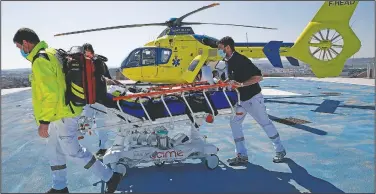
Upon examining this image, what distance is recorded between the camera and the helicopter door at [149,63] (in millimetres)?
11373

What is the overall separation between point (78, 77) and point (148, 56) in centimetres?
844

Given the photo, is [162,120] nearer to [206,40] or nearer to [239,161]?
[239,161]

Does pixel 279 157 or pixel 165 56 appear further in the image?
pixel 165 56

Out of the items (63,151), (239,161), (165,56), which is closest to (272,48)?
(165,56)

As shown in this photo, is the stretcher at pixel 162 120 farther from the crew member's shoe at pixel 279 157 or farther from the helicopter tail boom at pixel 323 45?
the helicopter tail boom at pixel 323 45

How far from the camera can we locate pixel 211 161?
3.99 metres

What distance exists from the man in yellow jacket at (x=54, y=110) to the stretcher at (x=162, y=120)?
0.45 meters

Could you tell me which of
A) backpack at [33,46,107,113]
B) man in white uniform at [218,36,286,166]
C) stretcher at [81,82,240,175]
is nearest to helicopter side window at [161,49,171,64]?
man in white uniform at [218,36,286,166]

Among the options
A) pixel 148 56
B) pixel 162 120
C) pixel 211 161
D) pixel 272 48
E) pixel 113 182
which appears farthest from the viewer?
pixel 148 56

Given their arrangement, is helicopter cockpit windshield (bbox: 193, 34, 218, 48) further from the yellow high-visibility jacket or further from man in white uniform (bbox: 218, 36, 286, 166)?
the yellow high-visibility jacket

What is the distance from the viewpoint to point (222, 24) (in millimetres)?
11570

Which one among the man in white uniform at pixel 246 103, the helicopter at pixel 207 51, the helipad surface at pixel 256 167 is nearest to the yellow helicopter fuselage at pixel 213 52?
the helicopter at pixel 207 51

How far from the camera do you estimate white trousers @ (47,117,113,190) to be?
319 centimetres

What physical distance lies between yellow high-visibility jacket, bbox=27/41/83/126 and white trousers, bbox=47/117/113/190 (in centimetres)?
19
